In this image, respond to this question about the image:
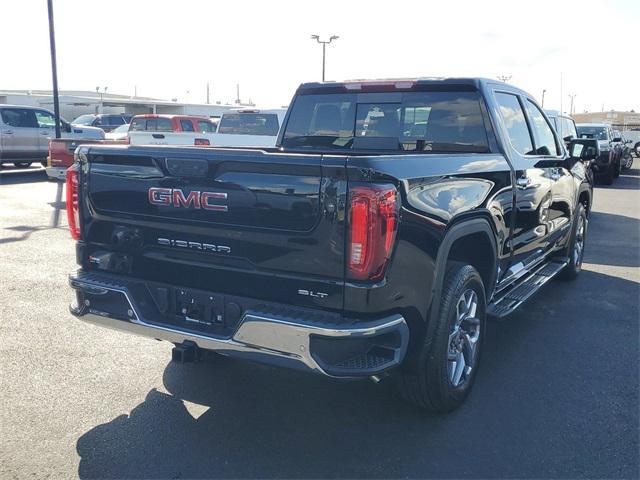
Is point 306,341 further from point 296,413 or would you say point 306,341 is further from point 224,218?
point 296,413

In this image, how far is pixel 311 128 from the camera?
210 inches

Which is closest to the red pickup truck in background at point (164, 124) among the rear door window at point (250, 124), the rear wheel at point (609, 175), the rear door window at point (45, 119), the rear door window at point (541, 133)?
the rear door window at point (45, 119)

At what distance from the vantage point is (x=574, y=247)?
6863 mm

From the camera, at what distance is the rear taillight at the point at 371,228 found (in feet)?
9.31

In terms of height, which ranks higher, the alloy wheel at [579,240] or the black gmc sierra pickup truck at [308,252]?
the black gmc sierra pickup truck at [308,252]

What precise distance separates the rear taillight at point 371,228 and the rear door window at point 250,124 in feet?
36.0

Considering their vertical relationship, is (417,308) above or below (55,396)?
above

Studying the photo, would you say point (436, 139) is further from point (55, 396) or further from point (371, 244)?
point (55, 396)

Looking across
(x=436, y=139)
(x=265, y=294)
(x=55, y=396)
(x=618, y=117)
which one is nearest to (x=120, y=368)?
(x=55, y=396)

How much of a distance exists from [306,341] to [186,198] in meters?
1.00

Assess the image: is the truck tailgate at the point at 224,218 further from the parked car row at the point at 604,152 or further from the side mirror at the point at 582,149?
the parked car row at the point at 604,152

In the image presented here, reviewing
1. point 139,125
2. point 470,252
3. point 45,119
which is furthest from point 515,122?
point 45,119

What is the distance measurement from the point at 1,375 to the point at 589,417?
3.78 metres

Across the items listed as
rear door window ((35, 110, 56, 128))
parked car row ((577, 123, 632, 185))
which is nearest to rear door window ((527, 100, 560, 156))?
parked car row ((577, 123, 632, 185))
